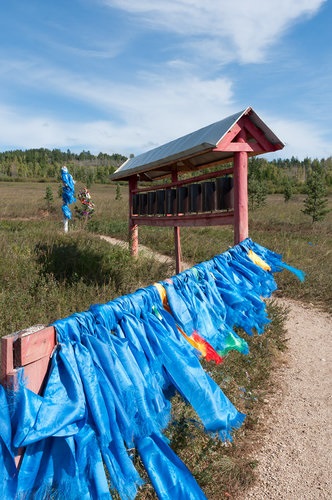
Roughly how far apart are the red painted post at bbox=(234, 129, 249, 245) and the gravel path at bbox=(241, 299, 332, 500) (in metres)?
1.93

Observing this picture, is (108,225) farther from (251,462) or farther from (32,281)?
(251,462)

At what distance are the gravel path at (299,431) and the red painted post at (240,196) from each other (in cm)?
193

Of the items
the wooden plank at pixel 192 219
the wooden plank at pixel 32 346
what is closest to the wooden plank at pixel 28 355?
the wooden plank at pixel 32 346

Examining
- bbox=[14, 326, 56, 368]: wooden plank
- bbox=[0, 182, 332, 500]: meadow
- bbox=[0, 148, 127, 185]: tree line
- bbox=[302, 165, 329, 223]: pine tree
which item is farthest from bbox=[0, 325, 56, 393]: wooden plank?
bbox=[0, 148, 127, 185]: tree line

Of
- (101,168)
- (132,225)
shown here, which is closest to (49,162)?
(101,168)

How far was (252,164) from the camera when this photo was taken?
127ft

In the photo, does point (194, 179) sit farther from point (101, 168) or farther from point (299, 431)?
point (101, 168)

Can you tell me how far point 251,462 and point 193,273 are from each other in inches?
63.8

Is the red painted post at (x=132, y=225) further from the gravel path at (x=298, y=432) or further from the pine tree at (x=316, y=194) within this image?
the pine tree at (x=316, y=194)

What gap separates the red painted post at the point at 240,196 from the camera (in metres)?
5.22

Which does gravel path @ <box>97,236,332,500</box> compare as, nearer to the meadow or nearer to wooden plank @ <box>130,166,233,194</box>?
the meadow

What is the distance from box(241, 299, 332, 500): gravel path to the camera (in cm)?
308

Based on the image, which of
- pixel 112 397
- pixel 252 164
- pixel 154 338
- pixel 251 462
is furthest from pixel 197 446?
pixel 252 164

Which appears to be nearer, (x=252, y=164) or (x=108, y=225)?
(x=108, y=225)
